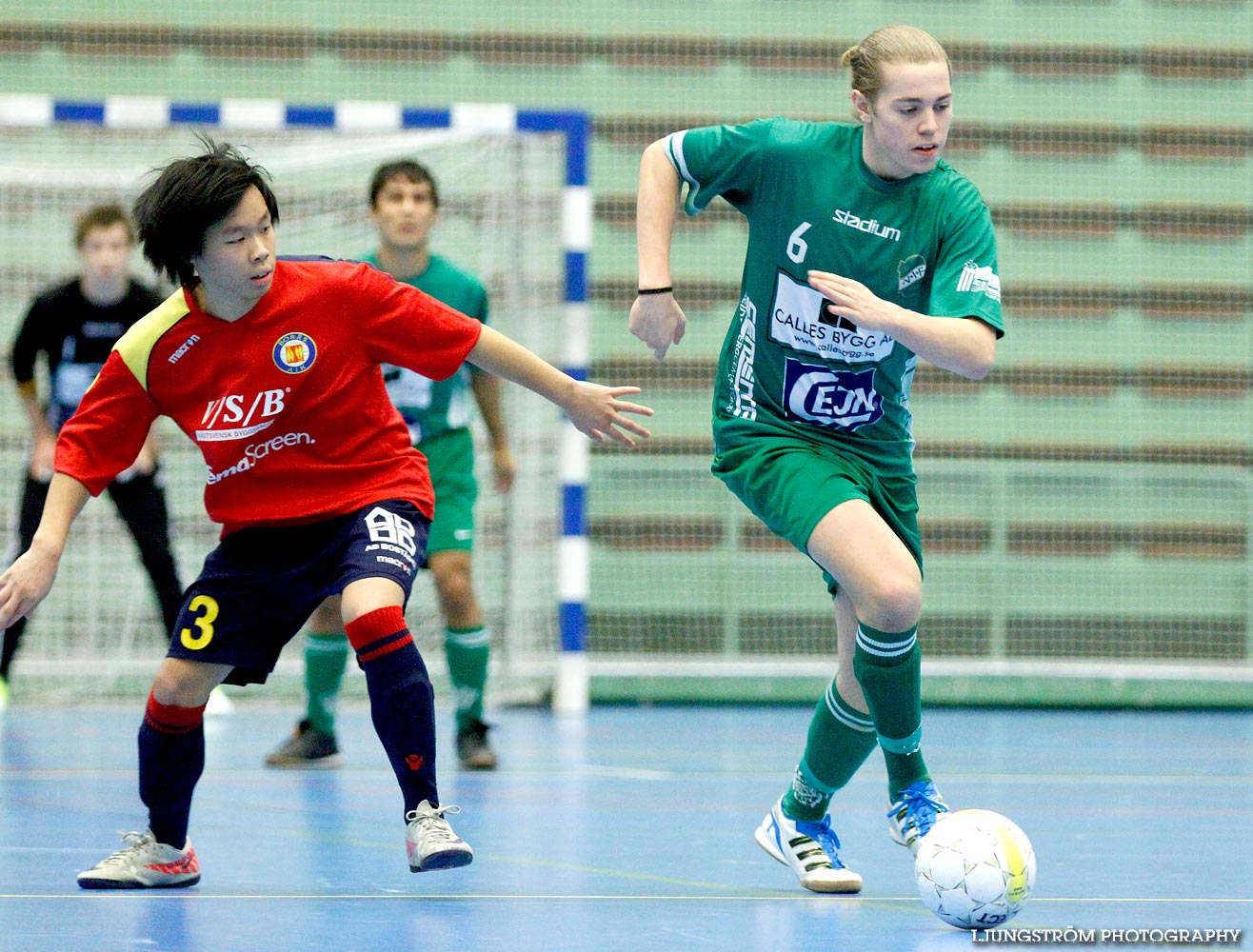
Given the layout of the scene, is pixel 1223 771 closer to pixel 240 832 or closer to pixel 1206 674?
pixel 1206 674

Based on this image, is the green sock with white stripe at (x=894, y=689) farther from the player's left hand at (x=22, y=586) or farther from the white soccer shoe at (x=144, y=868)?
the player's left hand at (x=22, y=586)

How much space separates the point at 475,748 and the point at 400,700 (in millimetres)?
2236

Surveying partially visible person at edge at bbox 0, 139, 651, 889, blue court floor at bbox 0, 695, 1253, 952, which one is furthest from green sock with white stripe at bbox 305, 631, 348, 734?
partially visible person at edge at bbox 0, 139, 651, 889

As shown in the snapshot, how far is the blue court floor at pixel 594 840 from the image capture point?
9.40 feet

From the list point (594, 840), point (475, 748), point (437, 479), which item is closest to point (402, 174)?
point (437, 479)

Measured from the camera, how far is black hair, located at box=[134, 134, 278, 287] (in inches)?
122

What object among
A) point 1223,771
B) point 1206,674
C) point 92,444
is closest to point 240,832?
point 92,444

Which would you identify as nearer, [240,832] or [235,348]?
[235,348]

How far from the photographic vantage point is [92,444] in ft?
10.5

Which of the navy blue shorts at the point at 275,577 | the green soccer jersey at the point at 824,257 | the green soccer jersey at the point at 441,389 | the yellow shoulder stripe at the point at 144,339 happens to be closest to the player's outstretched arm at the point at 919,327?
the green soccer jersey at the point at 824,257

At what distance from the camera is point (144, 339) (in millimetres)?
3184

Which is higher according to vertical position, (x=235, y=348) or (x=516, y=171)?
(x=516, y=171)

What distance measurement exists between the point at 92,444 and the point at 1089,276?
6.08m

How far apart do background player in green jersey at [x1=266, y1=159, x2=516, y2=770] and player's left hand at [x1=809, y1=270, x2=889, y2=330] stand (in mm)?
2441
